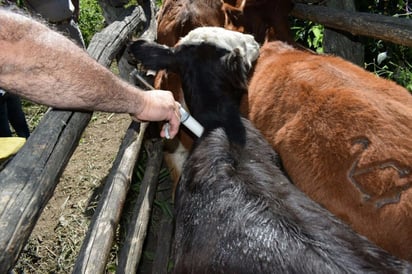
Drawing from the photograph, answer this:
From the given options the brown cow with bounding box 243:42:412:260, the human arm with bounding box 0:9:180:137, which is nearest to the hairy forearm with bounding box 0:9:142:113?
the human arm with bounding box 0:9:180:137

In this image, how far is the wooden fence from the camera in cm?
194

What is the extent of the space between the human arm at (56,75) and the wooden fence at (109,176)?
1.28 ft

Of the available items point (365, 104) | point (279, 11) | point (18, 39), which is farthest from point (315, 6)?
point (18, 39)

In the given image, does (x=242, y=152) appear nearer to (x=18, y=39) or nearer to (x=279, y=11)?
(x=18, y=39)

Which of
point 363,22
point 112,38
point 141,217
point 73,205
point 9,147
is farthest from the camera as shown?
point 73,205

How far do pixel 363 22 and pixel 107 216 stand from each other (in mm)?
2496

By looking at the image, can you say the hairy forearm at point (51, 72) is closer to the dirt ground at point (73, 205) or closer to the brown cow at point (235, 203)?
the brown cow at point (235, 203)

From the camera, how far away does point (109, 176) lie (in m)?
3.28

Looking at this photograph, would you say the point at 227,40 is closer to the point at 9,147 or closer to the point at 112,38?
the point at 112,38

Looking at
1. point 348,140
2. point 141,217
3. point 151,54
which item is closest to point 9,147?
point 141,217

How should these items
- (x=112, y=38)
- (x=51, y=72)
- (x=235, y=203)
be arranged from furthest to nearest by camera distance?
1. (x=112, y=38)
2. (x=235, y=203)
3. (x=51, y=72)

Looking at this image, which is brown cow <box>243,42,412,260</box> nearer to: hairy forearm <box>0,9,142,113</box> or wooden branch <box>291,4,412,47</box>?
wooden branch <box>291,4,412,47</box>

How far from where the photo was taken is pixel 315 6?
14.8ft

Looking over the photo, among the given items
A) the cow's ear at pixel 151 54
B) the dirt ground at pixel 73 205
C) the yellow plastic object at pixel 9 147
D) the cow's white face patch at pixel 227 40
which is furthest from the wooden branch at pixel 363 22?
the yellow plastic object at pixel 9 147
